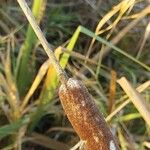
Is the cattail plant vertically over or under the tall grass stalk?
over

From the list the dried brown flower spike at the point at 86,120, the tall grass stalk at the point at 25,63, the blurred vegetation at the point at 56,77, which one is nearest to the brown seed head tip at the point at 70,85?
the dried brown flower spike at the point at 86,120

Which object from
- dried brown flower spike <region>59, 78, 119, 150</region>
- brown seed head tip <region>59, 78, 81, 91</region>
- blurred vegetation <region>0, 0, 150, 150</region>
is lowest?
blurred vegetation <region>0, 0, 150, 150</region>

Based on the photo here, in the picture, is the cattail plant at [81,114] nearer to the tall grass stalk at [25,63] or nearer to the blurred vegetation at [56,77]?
the blurred vegetation at [56,77]

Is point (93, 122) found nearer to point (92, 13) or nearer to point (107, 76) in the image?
point (107, 76)

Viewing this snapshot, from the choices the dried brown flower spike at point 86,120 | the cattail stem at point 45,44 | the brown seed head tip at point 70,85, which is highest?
the cattail stem at point 45,44

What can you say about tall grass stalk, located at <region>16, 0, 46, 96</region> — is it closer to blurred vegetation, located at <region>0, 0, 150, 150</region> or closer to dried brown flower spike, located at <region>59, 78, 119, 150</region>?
blurred vegetation, located at <region>0, 0, 150, 150</region>

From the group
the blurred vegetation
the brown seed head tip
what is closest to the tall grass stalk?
the blurred vegetation

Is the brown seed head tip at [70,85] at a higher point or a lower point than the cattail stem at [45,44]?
lower
